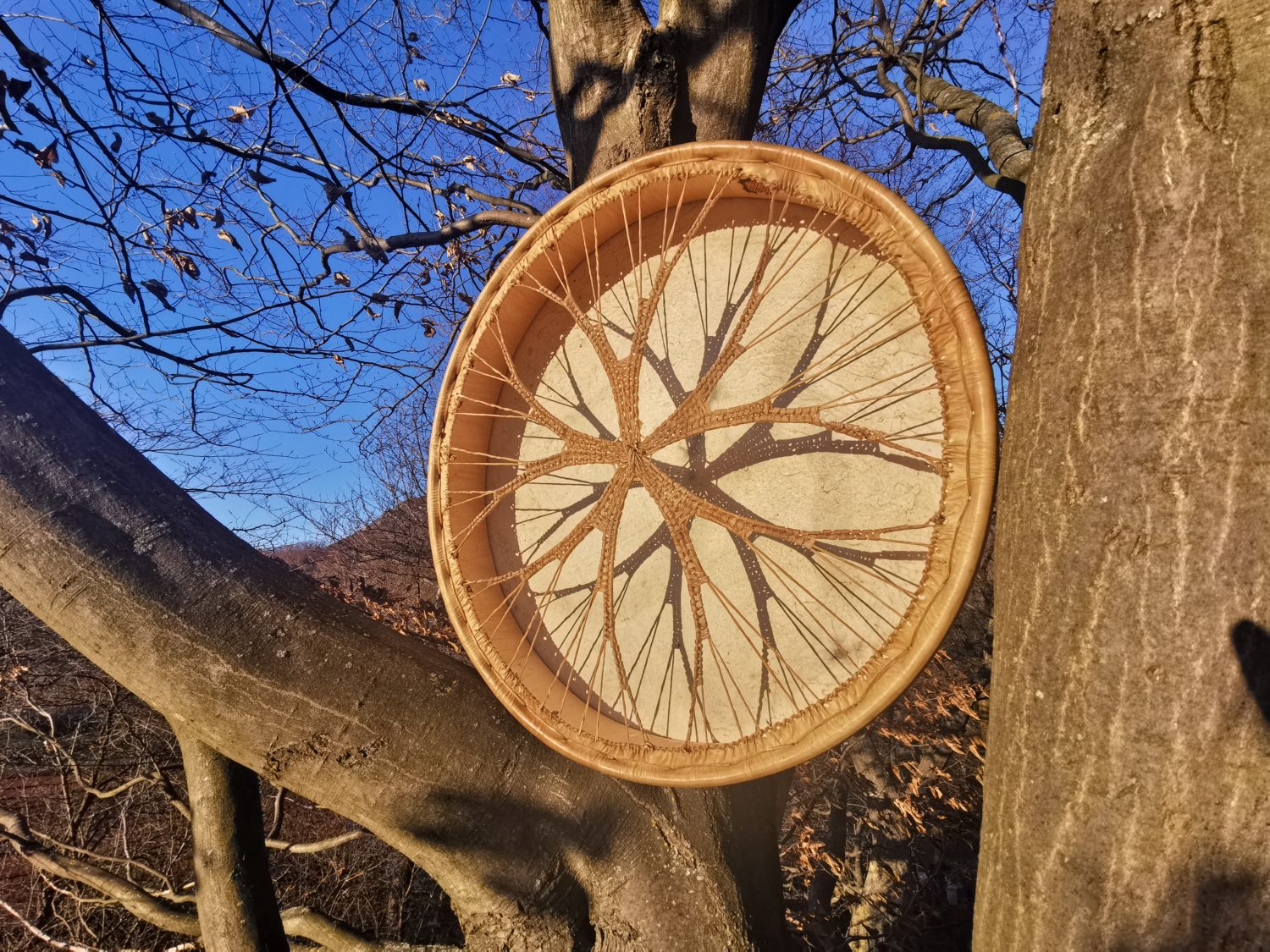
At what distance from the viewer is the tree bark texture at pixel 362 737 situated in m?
1.10

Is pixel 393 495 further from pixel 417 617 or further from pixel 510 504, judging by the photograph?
pixel 510 504

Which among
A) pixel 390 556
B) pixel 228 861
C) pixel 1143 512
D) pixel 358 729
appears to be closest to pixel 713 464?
pixel 1143 512

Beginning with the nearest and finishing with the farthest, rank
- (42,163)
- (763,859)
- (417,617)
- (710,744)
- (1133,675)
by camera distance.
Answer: (1133,675), (710,744), (763,859), (42,163), (417,617)

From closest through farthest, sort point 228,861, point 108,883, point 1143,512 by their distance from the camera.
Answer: point 1143,512
point 228,861
point 108,883

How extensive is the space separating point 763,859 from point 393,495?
19.1 feet

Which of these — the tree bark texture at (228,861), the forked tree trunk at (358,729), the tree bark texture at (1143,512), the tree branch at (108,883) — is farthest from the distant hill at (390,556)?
the tree bark texture at (1143,512)

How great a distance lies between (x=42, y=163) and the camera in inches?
86.4

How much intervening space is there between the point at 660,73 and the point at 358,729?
140 centimetres

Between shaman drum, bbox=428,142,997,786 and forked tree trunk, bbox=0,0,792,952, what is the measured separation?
0.13 m

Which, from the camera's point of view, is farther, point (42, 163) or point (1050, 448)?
point (42, 163)

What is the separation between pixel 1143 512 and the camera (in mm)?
696

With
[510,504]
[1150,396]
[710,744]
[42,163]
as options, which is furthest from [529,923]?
[42,163]

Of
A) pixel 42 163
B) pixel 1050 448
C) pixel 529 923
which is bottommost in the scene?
pixel 529 923

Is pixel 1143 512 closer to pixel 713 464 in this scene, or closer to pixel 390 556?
pixel 713 464
